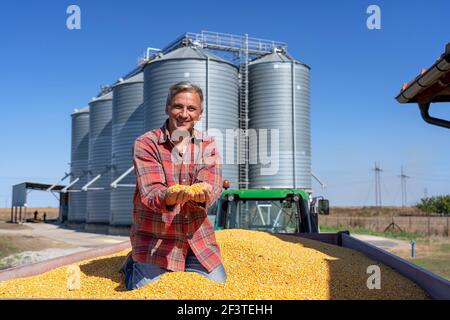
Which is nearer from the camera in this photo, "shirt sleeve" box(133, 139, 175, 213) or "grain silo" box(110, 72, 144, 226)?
"shirt sleeve" box(133, 139, 175, 213)

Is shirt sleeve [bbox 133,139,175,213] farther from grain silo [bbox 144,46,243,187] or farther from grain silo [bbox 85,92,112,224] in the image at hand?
grain silo [bbox 85,92,112,224]

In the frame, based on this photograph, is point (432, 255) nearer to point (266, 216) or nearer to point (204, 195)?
point (266, 216)

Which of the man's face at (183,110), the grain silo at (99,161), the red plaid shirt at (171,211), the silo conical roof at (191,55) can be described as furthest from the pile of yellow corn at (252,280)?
the grain silo at (99,161)

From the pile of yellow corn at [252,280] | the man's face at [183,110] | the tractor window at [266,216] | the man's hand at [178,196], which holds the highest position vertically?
the man's face at [183,110]

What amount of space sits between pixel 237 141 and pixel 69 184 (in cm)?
1939

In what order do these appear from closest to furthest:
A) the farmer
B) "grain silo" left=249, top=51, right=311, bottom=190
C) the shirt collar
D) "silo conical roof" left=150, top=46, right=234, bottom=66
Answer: the farmer → the shirt collar → "silo conical roof" left=150, top=46, right=234, bottom=66 → "grain silo" left=249, top=51, right=311, bottom=190

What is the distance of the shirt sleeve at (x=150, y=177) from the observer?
123 inches

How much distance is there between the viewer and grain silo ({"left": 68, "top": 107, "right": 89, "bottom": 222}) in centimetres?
3416

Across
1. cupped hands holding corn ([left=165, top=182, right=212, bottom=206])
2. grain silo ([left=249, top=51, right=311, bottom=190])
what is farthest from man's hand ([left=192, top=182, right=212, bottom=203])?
grain silo ([left=249, top=51, right=311, bottom=190])

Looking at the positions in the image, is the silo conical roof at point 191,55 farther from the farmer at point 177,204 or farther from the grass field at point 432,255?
the farmer at point 177,204

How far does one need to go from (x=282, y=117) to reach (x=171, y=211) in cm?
1833

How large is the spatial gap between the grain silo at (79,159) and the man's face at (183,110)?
→ 31092 millimetres

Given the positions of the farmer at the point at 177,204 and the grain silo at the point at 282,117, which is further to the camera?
the grain silo at the point at 282,117
